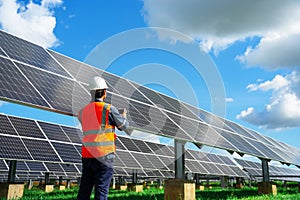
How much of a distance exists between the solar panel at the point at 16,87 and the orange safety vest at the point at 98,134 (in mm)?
2331

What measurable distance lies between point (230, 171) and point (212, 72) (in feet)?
74.8

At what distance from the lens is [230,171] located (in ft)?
96.7

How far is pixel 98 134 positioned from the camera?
489 centimetres

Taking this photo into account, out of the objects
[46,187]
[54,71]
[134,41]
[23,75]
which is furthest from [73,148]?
[134,41]

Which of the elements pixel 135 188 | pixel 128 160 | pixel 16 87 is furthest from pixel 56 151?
pixel 16 87

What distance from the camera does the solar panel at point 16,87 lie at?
6801 mm

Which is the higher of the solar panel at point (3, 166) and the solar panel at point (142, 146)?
the solar panel at point (142, 146)

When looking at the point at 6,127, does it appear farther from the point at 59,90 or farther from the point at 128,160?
the point at 59,90

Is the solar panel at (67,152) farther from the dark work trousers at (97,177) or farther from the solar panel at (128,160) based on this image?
the dark work trousers at (97,177)

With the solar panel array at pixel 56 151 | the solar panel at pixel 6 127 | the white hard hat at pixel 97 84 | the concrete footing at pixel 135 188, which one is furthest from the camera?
the concrete footing at pixel 135 188

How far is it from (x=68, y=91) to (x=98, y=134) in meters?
4.14

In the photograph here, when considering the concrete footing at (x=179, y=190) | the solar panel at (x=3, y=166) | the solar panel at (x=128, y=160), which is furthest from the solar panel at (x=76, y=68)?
the solar panel at (x=3, y=166)

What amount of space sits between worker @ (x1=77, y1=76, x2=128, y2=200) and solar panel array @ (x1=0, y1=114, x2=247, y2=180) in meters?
7.78

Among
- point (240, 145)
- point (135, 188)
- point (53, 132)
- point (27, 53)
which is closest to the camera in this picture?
point (27, 53)
